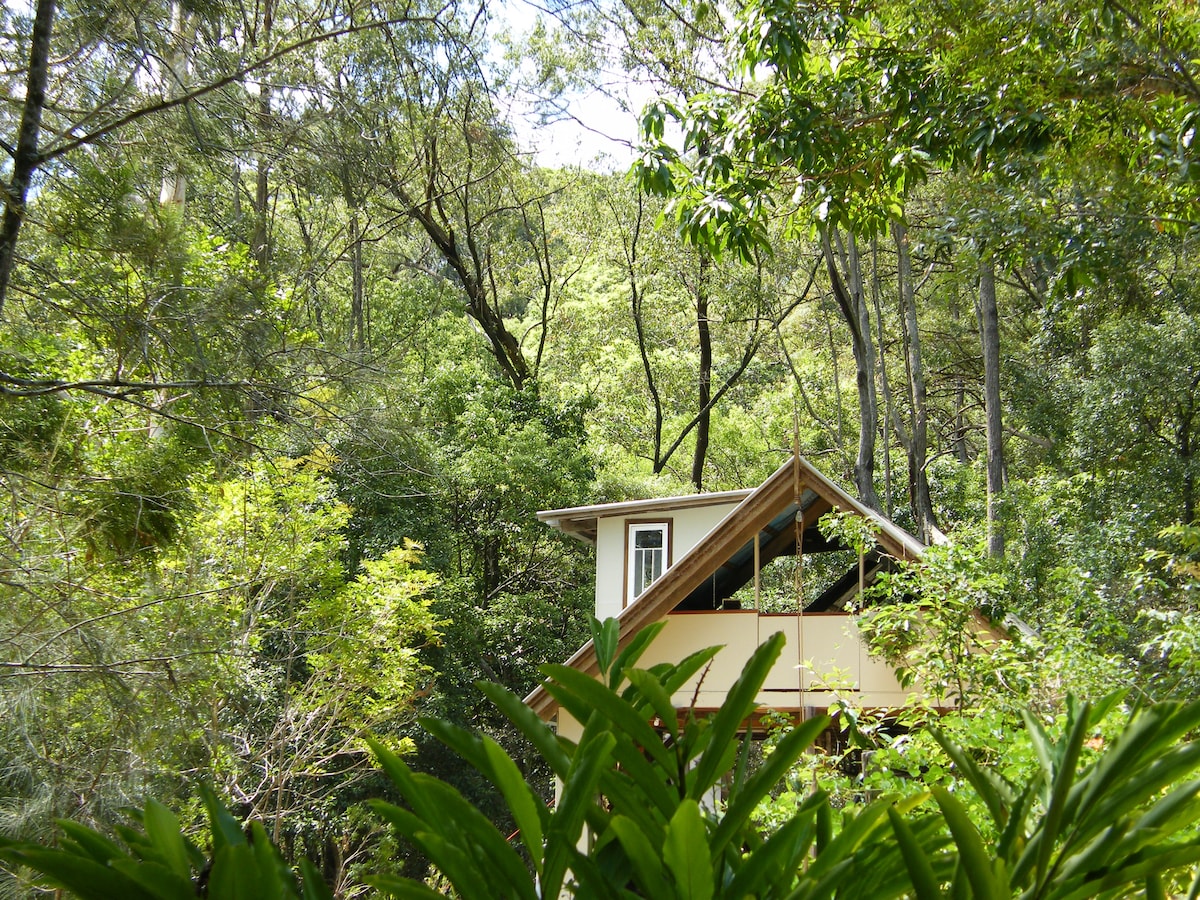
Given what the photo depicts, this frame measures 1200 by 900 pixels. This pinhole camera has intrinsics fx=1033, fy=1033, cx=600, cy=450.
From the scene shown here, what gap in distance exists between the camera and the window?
48.6 ft

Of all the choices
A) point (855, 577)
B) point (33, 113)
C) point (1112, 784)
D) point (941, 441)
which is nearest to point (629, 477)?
point (855, 577)

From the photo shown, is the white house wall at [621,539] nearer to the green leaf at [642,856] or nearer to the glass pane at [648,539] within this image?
the glass pane at [648,539]

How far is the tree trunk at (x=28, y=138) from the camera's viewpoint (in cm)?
443

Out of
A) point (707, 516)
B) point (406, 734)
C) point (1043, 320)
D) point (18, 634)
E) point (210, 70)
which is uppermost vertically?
point (1043, 320)

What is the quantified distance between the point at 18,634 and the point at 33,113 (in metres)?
2.54

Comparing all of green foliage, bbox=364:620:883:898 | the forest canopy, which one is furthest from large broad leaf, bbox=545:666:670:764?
the forest canopy

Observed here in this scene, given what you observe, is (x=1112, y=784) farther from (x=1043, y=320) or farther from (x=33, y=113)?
(x=1043, y=320)

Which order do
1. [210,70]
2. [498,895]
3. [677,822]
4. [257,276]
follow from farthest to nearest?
[257,276] < [210,70] < [498,895] < [677,822]

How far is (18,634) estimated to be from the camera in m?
5.20

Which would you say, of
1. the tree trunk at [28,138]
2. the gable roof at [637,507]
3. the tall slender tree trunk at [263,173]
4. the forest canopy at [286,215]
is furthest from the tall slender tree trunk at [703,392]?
the tree trunk at [28,138]

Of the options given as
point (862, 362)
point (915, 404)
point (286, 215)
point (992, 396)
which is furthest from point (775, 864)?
point (915, 404)

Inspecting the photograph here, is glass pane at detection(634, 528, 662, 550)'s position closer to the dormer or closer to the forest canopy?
the dormer

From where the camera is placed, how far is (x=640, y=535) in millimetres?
14953

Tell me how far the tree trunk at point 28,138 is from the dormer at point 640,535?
10.5 m
